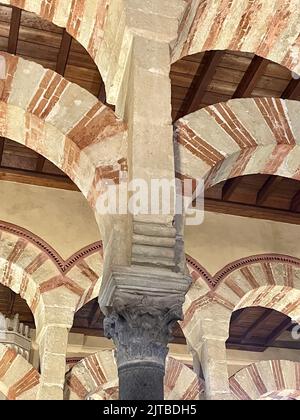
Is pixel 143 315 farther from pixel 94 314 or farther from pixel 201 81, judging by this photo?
pixel 94 314

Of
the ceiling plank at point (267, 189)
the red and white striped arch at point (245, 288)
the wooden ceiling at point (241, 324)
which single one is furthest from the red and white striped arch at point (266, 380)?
the ceiling plank at point (267, 189)

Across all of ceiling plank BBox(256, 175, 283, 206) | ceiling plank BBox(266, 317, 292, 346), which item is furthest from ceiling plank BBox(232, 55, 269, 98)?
ceiling plank BBox(266, 317, 292, 346)

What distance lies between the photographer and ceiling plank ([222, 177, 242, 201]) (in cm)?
599

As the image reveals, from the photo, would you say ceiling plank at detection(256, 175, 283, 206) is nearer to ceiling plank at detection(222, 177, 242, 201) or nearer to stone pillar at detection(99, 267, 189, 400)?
ceiling plank at detection(222, 177, 242, 201)

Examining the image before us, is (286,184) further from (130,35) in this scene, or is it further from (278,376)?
(130,35)

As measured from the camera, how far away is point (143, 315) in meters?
2.58

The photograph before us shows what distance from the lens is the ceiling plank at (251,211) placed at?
598cm

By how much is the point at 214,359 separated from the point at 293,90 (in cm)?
237

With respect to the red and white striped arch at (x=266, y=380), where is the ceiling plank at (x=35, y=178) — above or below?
above

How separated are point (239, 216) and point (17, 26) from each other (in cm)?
283

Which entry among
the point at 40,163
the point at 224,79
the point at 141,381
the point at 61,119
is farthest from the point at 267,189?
the point at 141,381

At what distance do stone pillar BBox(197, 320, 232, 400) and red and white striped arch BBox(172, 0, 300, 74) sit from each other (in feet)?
7.44

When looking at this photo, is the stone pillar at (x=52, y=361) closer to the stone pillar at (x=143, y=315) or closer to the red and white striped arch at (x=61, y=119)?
the red and white striped arch at (x=61, y=119)

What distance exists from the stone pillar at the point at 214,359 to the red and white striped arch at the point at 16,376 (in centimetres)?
155
